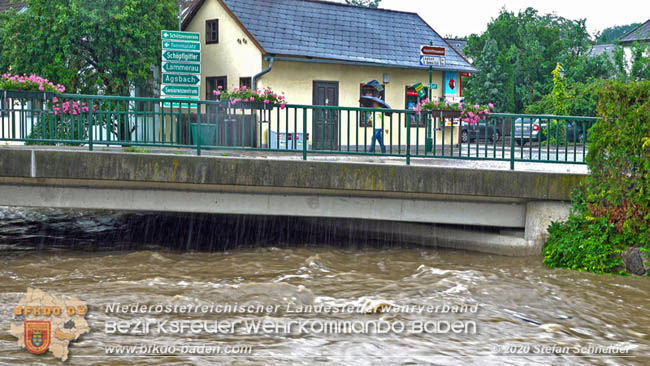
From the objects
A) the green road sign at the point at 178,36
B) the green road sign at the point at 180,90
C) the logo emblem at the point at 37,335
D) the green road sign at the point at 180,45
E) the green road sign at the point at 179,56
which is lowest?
the logo emblem at the point at 37,335

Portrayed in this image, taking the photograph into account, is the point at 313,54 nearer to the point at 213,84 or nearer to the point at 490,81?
the point at 213,84

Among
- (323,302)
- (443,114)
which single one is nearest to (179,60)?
(443,114)

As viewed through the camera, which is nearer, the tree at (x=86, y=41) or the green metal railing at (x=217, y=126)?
the green metal railing at (x=217, y=126)

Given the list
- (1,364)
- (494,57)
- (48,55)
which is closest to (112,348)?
(1,364)

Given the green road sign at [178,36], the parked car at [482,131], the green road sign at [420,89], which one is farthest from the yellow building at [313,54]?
the parked car at [482,131]

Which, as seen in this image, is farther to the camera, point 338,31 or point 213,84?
point 338,31

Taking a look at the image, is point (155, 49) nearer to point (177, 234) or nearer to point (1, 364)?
point (177, 234)

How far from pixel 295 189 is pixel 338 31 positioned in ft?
50.6

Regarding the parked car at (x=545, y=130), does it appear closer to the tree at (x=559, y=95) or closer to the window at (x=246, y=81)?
the window at (x=246, y=81)

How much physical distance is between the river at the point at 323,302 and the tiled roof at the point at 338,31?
11.4 meters

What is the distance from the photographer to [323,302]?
8680 mm

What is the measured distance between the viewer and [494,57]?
176 feet

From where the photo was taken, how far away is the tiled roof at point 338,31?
77.1 ft

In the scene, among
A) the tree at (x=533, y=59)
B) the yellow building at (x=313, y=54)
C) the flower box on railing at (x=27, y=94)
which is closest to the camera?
the flower box on railing at (x=27, y=94)
